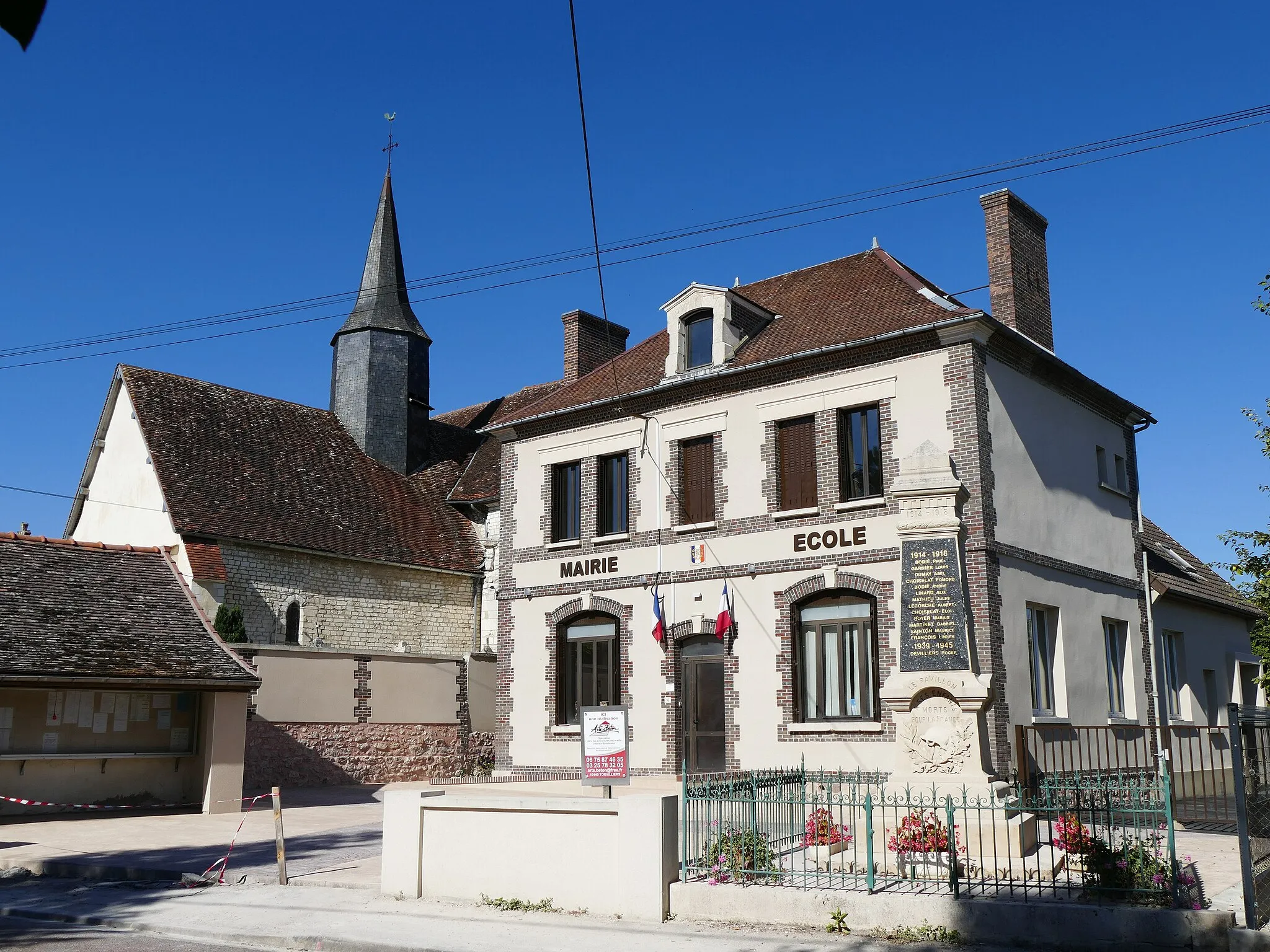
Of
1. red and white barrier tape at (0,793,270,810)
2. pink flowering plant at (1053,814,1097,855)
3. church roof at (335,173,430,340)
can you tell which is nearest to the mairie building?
pink flowering plant at (1053,814,1097,855)

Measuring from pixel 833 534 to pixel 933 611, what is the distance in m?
3.16

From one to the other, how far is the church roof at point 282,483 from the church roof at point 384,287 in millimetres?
3114

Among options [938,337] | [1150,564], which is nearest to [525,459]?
[938,337]

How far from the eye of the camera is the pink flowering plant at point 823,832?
10586mm

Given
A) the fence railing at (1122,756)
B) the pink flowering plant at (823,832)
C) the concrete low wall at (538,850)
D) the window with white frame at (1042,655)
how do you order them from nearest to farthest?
the concrete low wall at (538,850) < the pink flowering plant at (823,832) < the fence railing at (1122,756) < the window with white frame at (1042,655)

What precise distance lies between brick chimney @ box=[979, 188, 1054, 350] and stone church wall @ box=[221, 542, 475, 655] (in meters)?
14.9

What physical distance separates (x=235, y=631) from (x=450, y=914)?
47.7ft

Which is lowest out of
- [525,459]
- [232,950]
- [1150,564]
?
[232,950]

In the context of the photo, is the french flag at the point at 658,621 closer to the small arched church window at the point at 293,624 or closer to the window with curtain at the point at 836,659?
the window with curtain at the point at 836,659

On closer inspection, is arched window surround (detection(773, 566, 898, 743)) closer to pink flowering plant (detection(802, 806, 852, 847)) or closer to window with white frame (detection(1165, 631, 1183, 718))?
pink flowering plant (detection(802, 806, 852, 847))

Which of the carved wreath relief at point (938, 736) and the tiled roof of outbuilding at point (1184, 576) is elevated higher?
the tiled roof of outbuilding at point (1184, 576)

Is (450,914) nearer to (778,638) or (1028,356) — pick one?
(778,638)

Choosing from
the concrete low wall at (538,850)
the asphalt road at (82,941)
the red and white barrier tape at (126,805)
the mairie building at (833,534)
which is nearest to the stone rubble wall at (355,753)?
Result: the red and white barrier tape at (126,805)

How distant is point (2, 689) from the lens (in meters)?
17.4
